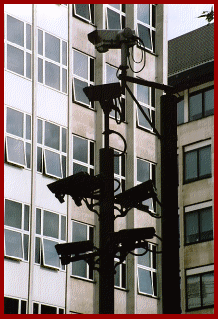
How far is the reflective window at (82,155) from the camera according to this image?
35625 mm

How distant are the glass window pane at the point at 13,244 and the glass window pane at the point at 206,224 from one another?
17413 millimetres

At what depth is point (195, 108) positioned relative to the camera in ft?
165

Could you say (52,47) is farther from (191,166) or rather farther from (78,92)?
(191,166)

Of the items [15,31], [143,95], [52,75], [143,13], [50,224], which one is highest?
[143,13]

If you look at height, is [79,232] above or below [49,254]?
above

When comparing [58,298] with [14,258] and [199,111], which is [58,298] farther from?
[199,111]

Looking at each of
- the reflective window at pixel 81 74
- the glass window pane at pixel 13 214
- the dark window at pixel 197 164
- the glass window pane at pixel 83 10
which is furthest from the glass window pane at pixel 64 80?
the dark window at pixel 197 164

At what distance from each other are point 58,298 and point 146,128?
9901mm

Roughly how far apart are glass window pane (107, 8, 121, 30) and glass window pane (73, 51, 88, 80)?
2538mm

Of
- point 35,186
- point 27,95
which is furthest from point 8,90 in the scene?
point 35,186

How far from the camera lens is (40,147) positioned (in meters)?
33.7

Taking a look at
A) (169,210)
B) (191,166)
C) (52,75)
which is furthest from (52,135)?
(169,210)

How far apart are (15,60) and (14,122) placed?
2.39 m

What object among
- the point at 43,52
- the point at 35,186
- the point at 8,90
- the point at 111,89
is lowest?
the point at 111,89
